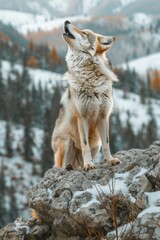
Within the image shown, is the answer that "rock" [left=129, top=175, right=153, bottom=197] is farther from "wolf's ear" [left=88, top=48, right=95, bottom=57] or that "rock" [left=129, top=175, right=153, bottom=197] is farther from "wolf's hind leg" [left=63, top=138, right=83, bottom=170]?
"wolf's ear" [left=88, top=48, right=95, bottom=57]

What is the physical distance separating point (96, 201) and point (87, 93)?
2.77 meters

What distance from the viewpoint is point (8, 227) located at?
10289mm

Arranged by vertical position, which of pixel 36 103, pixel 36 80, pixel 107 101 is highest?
pixel 36 80

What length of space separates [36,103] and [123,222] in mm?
149176

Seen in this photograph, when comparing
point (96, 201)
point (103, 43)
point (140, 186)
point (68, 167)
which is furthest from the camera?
point (103, 43)

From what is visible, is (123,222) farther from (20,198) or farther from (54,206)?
(20,198)

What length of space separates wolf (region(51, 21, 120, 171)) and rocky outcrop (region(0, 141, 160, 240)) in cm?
61

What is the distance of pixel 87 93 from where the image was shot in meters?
10.9

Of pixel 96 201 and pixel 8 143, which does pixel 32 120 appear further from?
pixel 96 201

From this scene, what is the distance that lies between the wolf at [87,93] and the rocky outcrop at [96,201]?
611mm

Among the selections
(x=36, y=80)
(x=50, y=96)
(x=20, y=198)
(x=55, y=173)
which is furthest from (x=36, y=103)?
(x=55, y=173)

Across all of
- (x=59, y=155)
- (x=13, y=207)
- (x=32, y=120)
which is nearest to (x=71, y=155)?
(x=59, y=155)

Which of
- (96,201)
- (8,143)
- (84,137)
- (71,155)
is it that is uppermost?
(8,143)

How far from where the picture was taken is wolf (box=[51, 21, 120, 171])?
35.6ft
